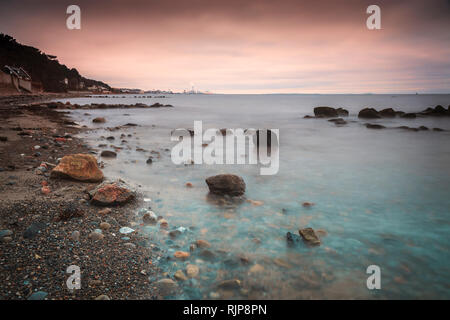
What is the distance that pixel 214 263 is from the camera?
313 cm

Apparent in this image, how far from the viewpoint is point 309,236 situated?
3656mm

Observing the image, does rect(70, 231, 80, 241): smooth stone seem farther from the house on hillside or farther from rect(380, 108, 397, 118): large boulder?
the house on hillside

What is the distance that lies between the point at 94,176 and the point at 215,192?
113 inches

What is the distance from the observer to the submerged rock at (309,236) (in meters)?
3.60

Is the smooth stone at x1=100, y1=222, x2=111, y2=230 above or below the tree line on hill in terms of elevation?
below

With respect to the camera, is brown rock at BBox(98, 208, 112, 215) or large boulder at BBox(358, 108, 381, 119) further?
large boulder at BBox(358, 108, 381, 119)

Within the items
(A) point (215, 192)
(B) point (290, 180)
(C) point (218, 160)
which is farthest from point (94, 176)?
(B) point (290, 180)

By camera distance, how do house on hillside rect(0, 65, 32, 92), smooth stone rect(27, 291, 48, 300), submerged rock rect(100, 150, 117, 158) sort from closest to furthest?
1. smooth stone rect(27, 291, 48, 300)
2. submerged rock rect(100, 150, 117, 158)
3. house on hillside rect(0, 65, 32, 92)

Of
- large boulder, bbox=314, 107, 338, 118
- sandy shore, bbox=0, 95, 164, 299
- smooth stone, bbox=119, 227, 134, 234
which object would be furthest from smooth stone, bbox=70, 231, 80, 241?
large boulder, bbox=314, 107, 338, 118

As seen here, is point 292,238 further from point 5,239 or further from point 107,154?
point 107,154

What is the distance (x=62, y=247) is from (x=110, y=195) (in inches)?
58.0

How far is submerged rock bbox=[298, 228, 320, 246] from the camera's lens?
142 inches

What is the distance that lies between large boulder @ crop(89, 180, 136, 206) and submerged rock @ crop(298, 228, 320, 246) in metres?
3.35

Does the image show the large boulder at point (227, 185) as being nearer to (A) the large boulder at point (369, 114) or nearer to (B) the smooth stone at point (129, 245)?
(B) the smooth stone at point (129, 245)
